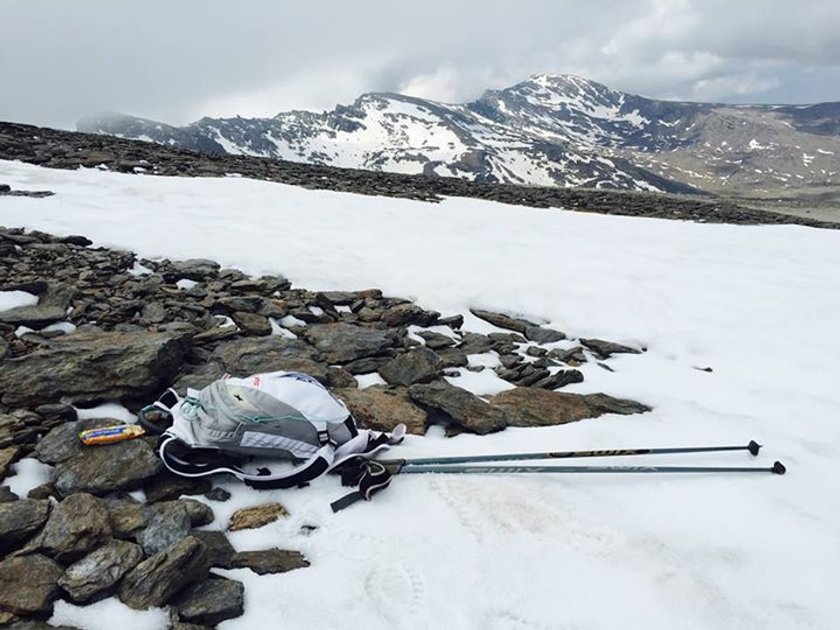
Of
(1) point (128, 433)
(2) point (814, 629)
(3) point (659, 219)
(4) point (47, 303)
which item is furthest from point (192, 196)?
(3) point (659, 219)

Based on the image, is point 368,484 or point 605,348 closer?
point 368,484

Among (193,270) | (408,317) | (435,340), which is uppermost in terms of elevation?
(193,270)

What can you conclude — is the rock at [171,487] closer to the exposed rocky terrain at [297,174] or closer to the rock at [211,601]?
the rock at [211,601]

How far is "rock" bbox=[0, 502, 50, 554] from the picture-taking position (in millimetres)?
3871

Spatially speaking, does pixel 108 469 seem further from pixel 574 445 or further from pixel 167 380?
pixel 574 445

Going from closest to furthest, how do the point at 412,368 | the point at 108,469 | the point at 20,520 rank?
the point at 20,520
the point at 108,469
the point at 412,368

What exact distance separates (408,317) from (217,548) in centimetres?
576

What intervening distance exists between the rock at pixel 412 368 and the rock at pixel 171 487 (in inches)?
122

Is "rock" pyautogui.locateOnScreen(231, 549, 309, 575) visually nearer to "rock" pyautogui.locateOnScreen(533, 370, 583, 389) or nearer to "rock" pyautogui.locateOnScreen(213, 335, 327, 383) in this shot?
"rock" pyautogui.locateOnScreen(213, 335, 327, 383)

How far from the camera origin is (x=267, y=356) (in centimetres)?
741

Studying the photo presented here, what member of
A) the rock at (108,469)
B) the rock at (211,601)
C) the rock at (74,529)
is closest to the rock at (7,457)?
the rock at (108,469)

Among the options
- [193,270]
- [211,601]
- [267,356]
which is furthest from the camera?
[193,270]

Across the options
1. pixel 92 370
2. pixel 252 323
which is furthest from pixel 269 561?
pixel 252 323

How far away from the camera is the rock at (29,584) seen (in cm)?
345
